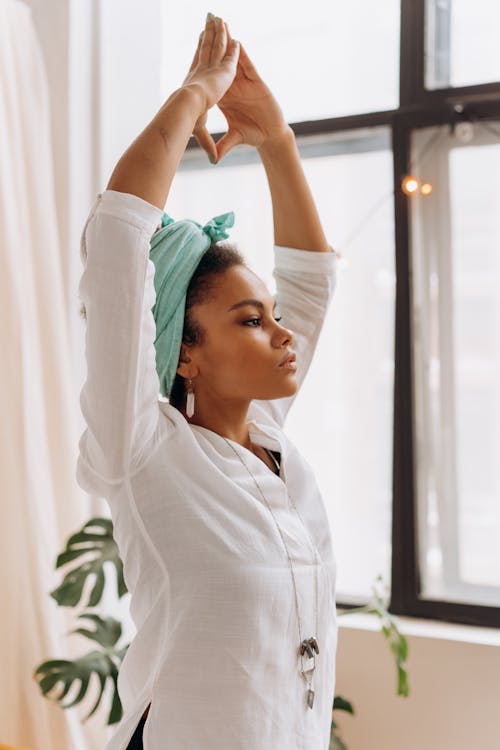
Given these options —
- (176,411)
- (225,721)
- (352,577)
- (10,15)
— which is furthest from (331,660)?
(10,15)

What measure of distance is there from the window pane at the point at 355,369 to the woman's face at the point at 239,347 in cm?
126

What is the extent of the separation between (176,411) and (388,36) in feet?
5.39

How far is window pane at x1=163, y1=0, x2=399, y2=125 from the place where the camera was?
2.51 metres

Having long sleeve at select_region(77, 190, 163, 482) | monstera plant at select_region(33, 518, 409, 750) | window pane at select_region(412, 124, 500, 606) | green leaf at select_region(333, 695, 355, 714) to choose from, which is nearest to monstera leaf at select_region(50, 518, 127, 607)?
monstera plant at select_region(33, 518, 409, 750)

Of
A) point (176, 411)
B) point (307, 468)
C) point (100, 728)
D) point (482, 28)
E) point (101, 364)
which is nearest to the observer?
point (101, 364)

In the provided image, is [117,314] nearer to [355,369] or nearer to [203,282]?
[203,282]

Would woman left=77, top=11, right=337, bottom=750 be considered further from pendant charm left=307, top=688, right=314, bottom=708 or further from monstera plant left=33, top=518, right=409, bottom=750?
monstera plant left=33, top=518, right=409, bottom=750

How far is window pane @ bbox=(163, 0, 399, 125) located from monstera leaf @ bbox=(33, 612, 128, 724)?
1.41m

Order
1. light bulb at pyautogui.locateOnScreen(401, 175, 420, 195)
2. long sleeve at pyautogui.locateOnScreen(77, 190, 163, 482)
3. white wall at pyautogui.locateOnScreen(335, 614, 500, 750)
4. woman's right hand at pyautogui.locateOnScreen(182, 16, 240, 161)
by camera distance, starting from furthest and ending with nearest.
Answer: light bulb at pyautogui.locateOnScreen(401, 175, 420, 195) → white wall at pyautogui.locateOnScreen(335, 614, 500, 750) → woman's right hand at pyautogui.locateOnScreen(182, 16, 240, 161) → long sleeve at pyautogui.locateOnScreen(77, 190, 163, 482)

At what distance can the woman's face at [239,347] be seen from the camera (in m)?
1.22

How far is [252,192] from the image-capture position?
2.71m

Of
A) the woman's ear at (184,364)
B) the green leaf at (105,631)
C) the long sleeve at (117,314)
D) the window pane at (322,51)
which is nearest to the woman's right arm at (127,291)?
the long sleeve at (117,314)

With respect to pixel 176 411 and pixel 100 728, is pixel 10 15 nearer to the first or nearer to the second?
pixel 176 411

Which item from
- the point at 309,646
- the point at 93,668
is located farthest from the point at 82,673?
the point at 309,646
